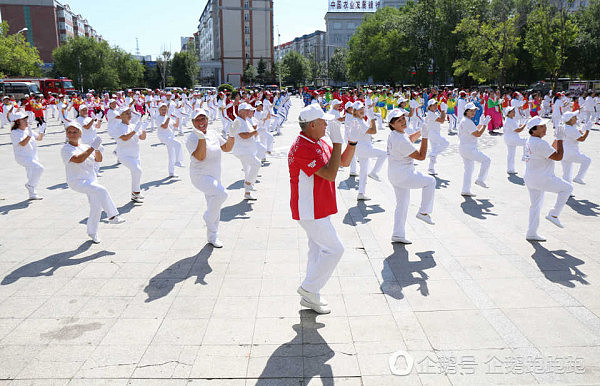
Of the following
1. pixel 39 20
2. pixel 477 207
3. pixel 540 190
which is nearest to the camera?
pixel 540 190

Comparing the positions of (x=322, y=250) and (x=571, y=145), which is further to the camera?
(x=571, y=145)

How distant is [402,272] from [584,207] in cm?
489

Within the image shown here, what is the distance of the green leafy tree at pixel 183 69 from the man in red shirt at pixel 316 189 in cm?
8107

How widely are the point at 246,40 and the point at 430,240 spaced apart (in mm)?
96353

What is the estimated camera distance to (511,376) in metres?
3.41

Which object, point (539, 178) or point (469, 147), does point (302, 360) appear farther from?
point (469, 147)

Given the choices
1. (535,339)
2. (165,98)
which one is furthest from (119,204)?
(165,98)

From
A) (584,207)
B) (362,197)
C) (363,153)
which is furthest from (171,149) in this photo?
(584,207)

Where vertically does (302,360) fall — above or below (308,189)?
below

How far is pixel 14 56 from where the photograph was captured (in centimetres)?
5094

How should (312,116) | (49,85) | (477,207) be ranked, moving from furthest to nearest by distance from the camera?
(49,85) < (477,207) < (312,116)

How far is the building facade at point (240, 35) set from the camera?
94.3 metres

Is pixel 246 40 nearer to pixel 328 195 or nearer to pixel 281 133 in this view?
pixel 281 133

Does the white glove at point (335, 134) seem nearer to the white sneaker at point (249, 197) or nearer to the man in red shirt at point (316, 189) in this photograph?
the man in red shirt at point (316, 189)
